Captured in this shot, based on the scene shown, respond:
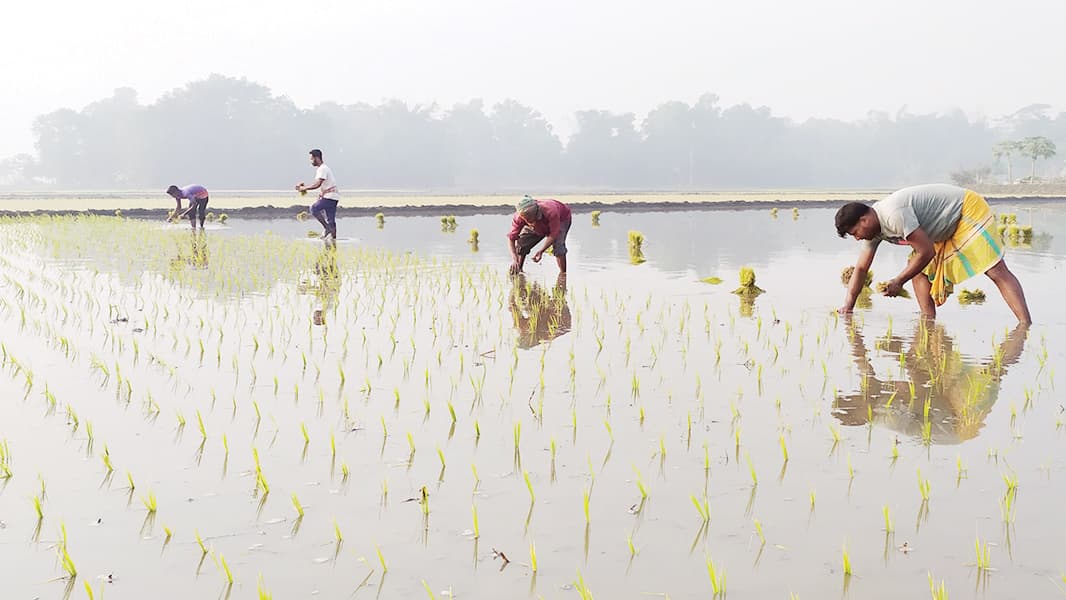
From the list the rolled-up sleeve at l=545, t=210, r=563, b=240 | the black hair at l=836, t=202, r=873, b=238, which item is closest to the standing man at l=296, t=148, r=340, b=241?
the rolled-up sleeve at l=545, t=210, r=563, b=240

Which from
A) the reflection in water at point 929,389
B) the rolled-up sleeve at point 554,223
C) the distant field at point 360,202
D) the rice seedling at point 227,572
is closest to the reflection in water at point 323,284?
the rolled-up sleeve at point 554,223

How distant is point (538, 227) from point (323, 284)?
2505mm

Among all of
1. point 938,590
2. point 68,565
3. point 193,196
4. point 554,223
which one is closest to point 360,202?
point 193,196

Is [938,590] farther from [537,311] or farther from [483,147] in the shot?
[483,147]

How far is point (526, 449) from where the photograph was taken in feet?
12.5

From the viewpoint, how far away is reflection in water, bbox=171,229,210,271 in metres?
11.4

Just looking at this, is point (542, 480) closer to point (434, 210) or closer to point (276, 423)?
point (276, 423)

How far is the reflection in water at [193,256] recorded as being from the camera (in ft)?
37.4

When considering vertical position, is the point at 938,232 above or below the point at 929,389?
above

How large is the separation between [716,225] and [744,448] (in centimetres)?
1926

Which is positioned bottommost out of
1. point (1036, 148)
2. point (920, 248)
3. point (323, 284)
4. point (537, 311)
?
point (537, 311)

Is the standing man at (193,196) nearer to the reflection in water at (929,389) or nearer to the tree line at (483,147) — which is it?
the reflection in water at (929,389)

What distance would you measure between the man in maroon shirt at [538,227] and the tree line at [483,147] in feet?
247

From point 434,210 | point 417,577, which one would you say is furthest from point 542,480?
point 434,210
